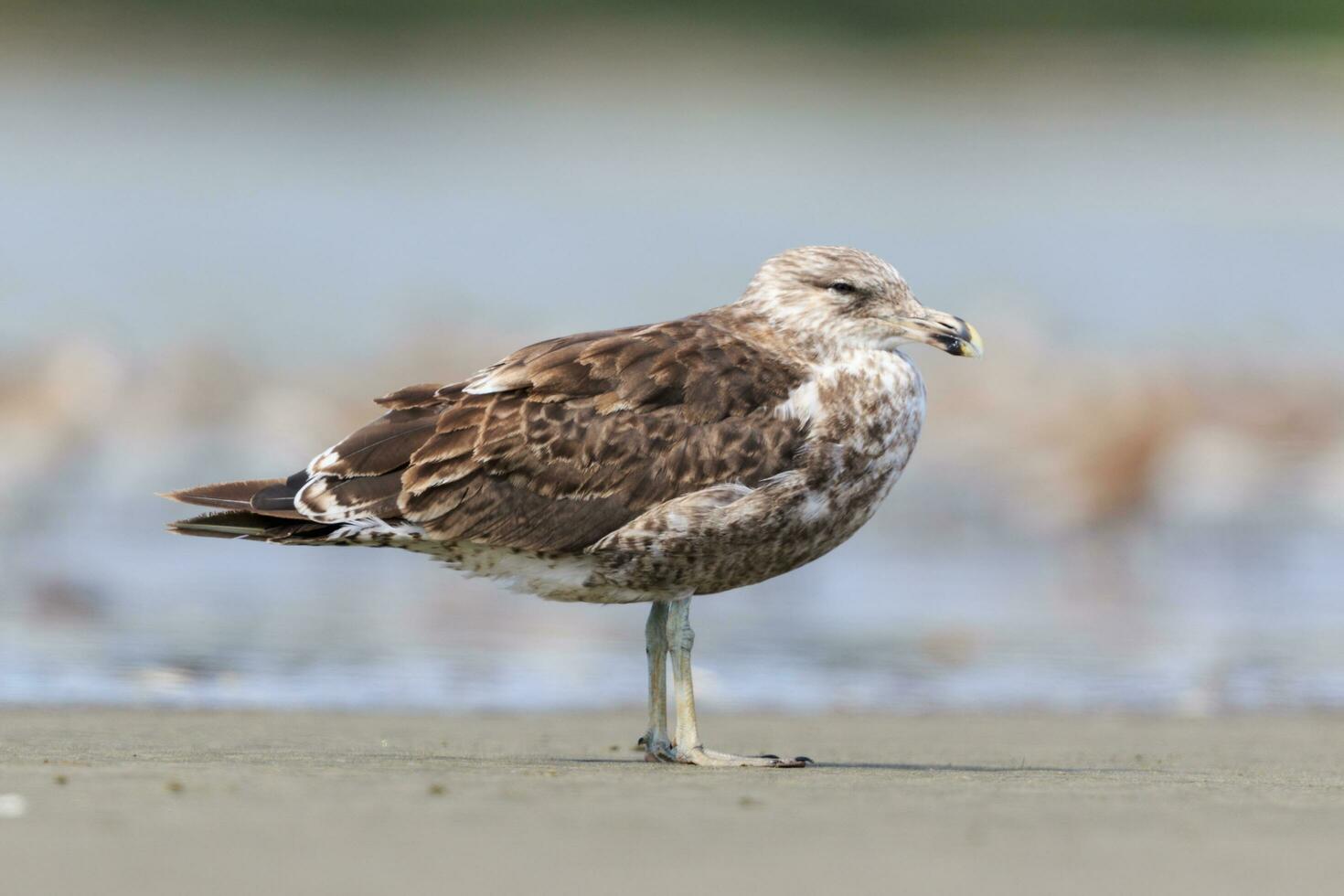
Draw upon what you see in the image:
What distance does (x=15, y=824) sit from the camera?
14.9 ft

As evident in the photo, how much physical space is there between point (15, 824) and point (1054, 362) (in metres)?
12.5

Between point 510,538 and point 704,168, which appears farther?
point 704,168

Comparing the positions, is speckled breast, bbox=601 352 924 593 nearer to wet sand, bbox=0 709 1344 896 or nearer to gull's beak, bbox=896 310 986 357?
gull's beak, bbox=896 310 986 357

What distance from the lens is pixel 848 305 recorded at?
7.19m

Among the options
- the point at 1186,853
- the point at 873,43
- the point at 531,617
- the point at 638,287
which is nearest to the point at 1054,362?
the point at 638,287

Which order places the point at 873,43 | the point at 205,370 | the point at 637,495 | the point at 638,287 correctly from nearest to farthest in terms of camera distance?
the point at 637,495 < the point at 205,370 < the point at 638,287 < the point at 873,43

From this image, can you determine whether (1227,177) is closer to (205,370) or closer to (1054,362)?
(1054,362)

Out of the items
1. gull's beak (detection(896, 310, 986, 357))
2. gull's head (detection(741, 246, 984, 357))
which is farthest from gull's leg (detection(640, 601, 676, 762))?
gull's beak (detection(896, 310, 986, 357))

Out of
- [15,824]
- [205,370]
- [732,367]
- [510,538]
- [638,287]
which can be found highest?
[638,287]

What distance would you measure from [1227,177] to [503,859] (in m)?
31.6

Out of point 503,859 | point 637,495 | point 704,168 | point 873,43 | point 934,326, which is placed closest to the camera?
point 503,859

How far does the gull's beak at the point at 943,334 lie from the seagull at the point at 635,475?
0.14 metres

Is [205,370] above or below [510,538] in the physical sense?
above

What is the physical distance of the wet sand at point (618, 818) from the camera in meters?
4.23
